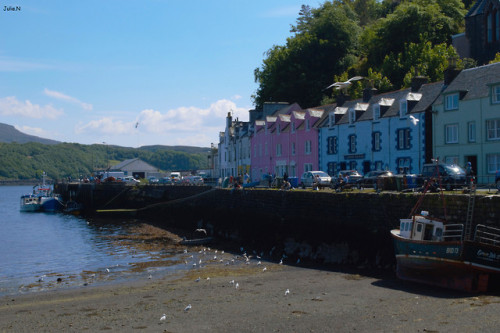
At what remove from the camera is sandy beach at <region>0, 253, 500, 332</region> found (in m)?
14.9

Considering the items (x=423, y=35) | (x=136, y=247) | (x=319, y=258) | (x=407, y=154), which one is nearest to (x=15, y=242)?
(x=136, y=247)

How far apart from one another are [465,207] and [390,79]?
4163 centimetres

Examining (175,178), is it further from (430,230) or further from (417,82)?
(430,230)

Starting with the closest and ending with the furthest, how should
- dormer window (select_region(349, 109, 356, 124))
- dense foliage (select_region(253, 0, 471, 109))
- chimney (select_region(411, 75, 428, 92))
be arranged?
1. chimney (select_region(411, 75, 428, 92))
2. dormer window (select_region(349, 109, 356, 124))
3. dense foliage (select_region(253, 0, 471, 109))

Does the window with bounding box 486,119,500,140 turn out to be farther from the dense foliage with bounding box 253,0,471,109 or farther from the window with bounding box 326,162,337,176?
the dense foliage with bounding box 253,0,471,109

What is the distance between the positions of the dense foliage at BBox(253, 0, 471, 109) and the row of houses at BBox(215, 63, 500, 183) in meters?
10.9

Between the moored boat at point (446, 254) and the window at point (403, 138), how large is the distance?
19154mm

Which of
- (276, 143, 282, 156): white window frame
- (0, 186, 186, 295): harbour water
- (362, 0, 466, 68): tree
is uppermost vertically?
(362, 0, 466, 68): tree

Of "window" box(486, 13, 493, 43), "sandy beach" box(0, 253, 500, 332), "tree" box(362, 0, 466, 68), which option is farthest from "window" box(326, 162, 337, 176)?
"sandy beach" box(0, 253, 500, 332)

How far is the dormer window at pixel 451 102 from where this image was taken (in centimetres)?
3669

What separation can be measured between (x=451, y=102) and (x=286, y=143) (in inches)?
798

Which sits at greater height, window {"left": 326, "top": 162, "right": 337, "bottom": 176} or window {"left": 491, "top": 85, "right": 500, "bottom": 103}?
window {"left": 491, "top": 85, "right": 500, "bottom": 103}

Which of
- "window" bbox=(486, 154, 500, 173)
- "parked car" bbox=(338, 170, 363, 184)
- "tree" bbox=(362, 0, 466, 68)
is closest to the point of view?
"window" bbox=(486, 154, 500, 173)

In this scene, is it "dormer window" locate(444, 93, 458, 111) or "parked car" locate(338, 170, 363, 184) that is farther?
"dormer window" locate(444, 93, 458, 111)
